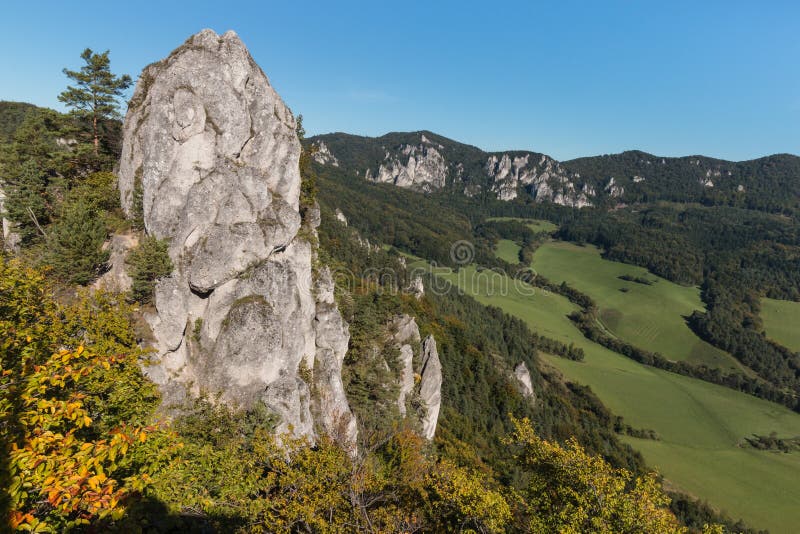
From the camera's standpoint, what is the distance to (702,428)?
112 meters

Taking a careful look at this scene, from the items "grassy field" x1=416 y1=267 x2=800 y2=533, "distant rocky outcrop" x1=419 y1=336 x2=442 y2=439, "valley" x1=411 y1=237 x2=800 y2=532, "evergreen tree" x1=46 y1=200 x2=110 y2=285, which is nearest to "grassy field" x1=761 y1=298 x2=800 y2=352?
"valley" x1=411 y1=237 x2=800 y2=532

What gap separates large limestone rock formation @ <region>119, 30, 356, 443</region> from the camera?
28188 millimetres

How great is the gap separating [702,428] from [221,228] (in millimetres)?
149050

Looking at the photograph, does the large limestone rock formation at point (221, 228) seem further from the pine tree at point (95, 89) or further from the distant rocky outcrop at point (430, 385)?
the distant rocky outcrop at point (430, 385)

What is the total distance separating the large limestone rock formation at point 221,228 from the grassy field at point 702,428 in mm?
106875

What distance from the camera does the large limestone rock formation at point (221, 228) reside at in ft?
92.5

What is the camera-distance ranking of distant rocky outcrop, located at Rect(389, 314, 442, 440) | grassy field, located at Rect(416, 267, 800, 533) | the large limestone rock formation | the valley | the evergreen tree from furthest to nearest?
the valley < grassy field, located at Rect(416, 267, 800, 533) < distant rocky outcrop, located at Rect(389, 314, 442, 440) < the large limestone rock formation < the evergreen tree

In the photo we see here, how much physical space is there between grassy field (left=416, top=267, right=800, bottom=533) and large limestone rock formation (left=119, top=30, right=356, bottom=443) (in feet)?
351

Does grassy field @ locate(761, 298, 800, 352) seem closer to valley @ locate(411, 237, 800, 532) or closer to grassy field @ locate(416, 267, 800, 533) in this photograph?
valley @ locate(411, 237, 800, 532)

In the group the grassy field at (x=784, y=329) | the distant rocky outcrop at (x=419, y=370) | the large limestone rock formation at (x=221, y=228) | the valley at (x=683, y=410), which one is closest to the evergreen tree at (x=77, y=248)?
the large limestone rock formation at (x=221, y=228)

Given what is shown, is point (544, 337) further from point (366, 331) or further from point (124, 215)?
point (124, 215)

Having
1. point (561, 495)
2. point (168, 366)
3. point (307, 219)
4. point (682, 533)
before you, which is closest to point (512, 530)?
point (561, 495)

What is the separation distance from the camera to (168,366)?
27203 mm

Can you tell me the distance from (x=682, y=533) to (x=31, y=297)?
3134cm
